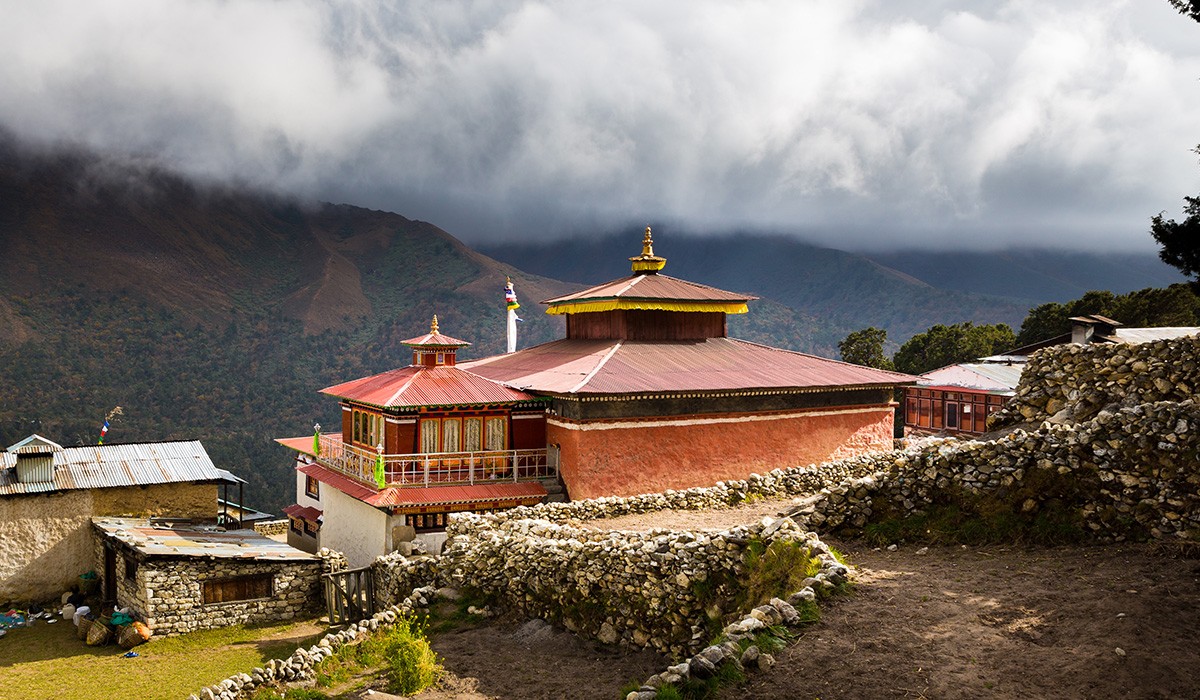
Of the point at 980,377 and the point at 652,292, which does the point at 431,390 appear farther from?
the point at 980,377

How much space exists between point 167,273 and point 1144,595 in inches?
4039

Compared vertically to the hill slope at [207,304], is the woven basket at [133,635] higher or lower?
lower

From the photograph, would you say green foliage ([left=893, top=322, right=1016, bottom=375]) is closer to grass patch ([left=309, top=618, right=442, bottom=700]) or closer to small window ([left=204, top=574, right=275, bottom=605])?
small window ([left=204, top=574, right=275, bottom=605])

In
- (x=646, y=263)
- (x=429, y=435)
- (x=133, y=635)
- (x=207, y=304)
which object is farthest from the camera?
(x=207, y=304)

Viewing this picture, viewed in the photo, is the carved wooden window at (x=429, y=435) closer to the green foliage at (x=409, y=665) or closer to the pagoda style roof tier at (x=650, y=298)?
the pagoda style roof tier at (x=650, y=298)

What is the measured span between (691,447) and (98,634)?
13.5m

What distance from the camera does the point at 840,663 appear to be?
8570mm

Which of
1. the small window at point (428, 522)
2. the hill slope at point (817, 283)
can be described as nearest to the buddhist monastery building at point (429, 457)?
the small window at point (428, 522)

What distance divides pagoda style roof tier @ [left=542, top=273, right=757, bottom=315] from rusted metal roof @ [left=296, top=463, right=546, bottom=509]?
6.53m

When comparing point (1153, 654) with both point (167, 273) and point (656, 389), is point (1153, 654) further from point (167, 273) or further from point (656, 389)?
point (167, 273)

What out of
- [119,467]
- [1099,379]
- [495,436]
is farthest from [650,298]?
[119,467]

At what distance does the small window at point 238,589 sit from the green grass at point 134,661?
0.66 meters

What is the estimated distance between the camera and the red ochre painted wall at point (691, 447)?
21.0m

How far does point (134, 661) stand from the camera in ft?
57.7
